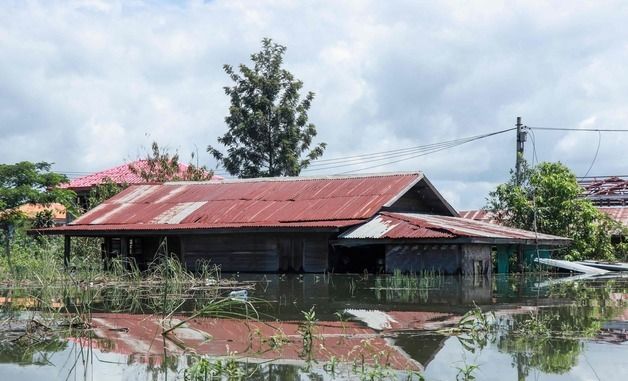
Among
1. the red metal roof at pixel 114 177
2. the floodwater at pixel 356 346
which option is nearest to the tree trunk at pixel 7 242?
the red metal roof at pixel 114 177

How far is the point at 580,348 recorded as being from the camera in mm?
8188

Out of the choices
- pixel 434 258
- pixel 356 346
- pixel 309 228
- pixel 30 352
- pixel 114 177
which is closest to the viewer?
pixel 356 346

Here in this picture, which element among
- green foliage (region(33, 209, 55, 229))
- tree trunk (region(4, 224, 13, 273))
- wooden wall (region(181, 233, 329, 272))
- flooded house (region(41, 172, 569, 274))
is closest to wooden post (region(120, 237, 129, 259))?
flooded house (region(41, 172, 569, 274))

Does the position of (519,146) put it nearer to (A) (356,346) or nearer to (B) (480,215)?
(B) (480,215)

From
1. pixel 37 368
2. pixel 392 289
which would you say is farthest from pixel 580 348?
pixel 392 289

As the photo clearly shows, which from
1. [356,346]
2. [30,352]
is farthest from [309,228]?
[356,346]

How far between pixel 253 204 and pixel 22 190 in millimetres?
8998

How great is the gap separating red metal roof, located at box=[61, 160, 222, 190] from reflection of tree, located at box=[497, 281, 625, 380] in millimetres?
27639

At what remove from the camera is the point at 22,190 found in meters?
28.9

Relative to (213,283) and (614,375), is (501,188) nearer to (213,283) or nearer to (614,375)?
(213,283)

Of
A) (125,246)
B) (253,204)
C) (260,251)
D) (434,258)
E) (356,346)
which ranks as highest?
(253,204)

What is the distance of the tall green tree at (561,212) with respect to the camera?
2808 centimetres

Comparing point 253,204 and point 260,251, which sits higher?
point 253,204

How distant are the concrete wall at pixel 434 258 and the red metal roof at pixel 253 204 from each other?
1.39 meters
